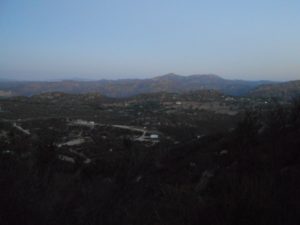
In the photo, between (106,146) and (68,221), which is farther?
(106,146)

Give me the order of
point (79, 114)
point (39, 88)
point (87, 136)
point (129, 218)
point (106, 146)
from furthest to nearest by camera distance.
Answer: point (39, 88) < point (79, 114) < point (87, 136) < point (106, 146) < point (129, 218)

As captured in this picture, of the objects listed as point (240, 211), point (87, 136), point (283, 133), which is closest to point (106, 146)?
point (87, 136)

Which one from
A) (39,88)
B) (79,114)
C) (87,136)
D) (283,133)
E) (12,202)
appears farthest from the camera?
(39,88)

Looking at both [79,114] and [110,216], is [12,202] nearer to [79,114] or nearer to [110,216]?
[110,216]

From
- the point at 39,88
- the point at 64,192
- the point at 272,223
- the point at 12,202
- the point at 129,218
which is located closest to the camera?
the point at 272,223

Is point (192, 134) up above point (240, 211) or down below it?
below

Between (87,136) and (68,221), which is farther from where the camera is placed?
(87,136)

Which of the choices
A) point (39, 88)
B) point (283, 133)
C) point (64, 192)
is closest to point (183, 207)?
point (64, 192)

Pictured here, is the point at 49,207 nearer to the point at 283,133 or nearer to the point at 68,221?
the point at 68,221

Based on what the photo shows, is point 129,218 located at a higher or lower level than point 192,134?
higher
